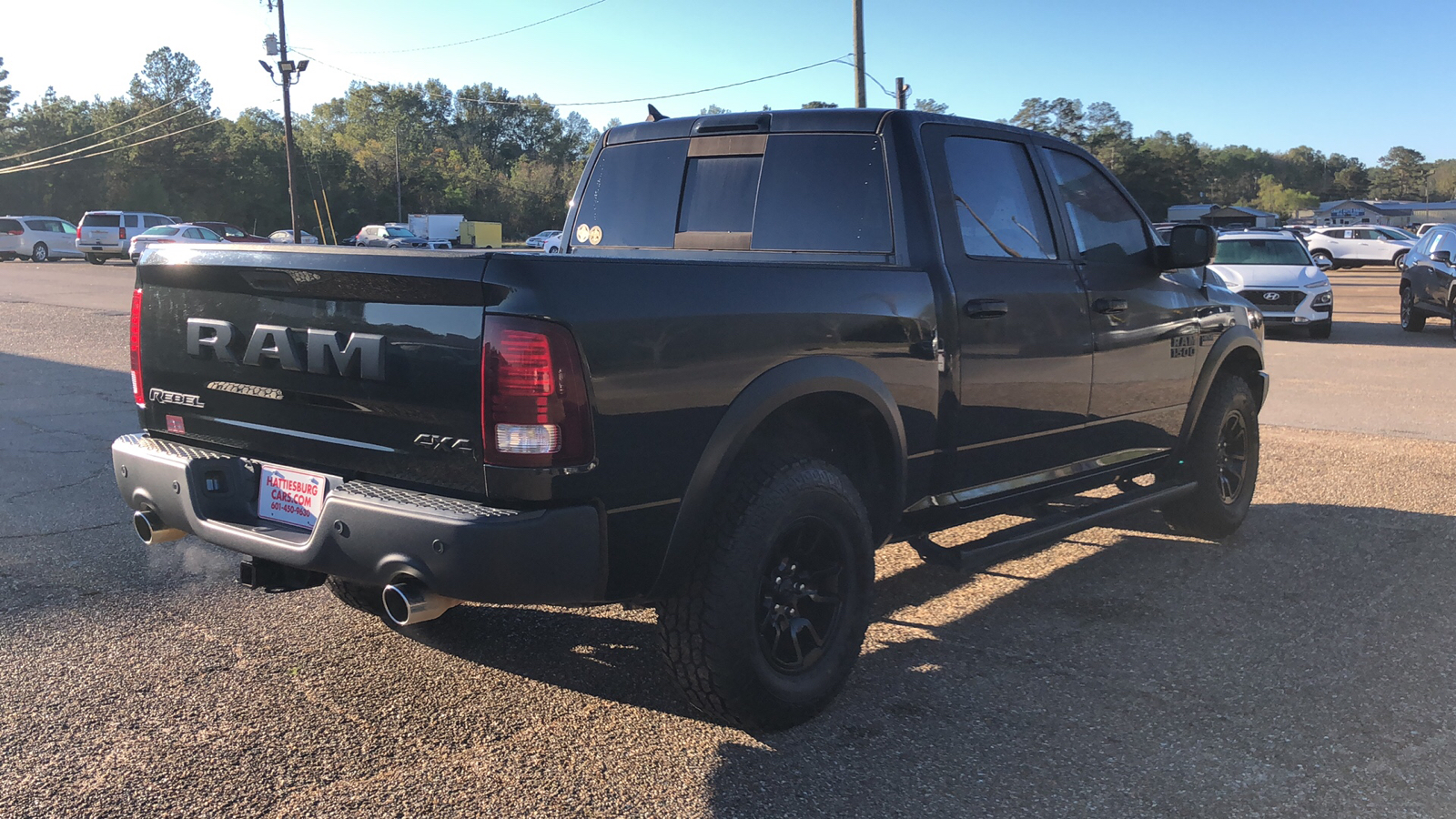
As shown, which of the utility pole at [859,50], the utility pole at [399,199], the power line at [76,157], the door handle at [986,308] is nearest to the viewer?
the door handle at [986,308]

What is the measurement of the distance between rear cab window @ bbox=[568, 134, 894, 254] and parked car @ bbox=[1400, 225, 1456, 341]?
52.1ft

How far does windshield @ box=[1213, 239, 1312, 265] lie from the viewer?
56.9ft

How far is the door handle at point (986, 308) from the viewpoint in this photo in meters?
3.88

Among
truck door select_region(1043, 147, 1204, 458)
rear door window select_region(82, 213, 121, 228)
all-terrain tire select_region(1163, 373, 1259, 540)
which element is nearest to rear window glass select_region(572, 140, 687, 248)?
truck door select_region(1043, 147, 1204, 458)

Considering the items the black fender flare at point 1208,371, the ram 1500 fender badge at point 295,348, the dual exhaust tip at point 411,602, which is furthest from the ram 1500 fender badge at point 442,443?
the black fender flare at point 1208,371

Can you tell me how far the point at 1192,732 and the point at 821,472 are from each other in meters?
1.43

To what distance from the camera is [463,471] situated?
2777mm

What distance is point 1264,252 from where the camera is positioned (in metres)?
17.5

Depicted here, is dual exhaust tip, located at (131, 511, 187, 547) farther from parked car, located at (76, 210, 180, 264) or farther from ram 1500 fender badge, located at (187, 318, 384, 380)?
parked car, located at (76, 210, 180, 264)

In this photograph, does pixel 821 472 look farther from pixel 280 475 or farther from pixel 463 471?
pixel 280 475

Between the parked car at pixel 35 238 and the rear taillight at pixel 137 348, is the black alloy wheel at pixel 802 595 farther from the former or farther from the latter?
the parked car at pixel 35 238

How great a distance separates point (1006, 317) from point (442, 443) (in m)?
2.25

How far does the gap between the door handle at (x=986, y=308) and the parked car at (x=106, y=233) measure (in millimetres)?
40439

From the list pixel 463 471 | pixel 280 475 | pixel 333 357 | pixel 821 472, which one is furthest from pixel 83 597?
pixel 821 472
